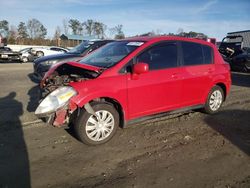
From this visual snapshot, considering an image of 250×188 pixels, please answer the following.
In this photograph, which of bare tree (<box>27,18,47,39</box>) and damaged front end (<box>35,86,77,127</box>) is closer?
damaged front end (<box>35,86,77,127</box>)

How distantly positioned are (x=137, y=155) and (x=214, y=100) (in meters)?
3.16

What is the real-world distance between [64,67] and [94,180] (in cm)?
271

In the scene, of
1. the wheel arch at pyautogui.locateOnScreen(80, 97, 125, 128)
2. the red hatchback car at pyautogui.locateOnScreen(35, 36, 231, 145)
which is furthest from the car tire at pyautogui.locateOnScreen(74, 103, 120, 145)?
the wheel arch at pyautogui.locateOnScreen(80, 97, 125, 128)

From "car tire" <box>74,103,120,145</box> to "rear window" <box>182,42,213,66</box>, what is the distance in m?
2.03

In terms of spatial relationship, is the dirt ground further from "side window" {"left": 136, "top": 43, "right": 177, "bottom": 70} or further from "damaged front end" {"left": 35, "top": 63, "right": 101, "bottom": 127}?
"side window" {"left": 136, "top": 43, "right": 177, "bottom": 70}

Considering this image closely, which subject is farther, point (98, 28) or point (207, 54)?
point (98, 28)

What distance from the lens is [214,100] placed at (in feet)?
22.9

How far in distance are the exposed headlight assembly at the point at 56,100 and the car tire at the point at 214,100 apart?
11.2 feet

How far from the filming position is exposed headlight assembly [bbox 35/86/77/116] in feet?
15.6

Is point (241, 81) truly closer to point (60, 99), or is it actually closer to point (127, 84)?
point (127, 84)

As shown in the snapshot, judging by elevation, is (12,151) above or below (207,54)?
below

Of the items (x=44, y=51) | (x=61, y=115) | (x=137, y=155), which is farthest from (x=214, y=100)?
(x=44, y=51)

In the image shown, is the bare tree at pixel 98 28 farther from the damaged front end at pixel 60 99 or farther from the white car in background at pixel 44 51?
the damaged front end at pixel 60 99

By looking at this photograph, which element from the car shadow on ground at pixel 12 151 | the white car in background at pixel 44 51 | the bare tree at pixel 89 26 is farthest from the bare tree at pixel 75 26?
the car shadow on ground at pixel 12 151
